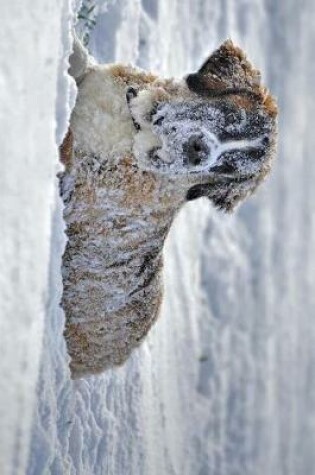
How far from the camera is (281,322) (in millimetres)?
8859

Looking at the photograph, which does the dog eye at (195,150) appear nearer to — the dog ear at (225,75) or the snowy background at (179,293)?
the dog ear at (225,75)

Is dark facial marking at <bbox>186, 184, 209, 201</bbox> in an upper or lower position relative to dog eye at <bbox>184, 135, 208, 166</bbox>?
lower

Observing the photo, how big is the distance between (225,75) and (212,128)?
296 mm

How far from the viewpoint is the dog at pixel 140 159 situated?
12.5 feet

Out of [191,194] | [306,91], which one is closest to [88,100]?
[191,194]

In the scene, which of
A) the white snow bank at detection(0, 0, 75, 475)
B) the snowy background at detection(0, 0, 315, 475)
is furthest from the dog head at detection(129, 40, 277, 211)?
the white snow bank at detection(0, 0, 75, 475)

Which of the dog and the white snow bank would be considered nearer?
the white snow bank

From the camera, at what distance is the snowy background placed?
2.49 metres

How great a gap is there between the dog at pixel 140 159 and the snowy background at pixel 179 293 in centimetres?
63

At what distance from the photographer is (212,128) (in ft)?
12.6

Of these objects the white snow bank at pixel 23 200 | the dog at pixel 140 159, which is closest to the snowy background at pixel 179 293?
the white snow bank at pixel 23 200

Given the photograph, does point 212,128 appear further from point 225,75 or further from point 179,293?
point 179,293

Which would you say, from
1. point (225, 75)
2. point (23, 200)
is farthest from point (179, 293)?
point (23, 200)

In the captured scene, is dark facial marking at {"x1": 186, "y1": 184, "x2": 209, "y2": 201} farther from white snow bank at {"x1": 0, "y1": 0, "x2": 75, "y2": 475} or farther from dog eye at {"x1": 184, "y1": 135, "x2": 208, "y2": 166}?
white snow bank at {"x1": 0, "y1": 0, "x2": 75, "y2": 475}
